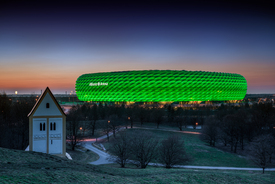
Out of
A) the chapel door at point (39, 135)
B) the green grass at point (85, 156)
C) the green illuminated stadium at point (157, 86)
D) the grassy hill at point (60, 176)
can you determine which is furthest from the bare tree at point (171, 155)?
the green illuminated stadium at point (157, 86)

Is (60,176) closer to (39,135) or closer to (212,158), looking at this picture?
(39,135)

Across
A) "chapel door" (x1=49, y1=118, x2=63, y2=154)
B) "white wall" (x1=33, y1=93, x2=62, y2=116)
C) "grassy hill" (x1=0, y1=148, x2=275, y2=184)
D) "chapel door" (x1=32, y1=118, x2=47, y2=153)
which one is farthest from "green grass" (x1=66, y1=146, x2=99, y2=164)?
"grassy hill" (x1=0, y1=148, x2=275, y2=184)

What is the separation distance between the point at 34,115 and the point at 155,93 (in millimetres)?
78002

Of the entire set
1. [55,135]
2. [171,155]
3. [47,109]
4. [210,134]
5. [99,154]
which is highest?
[47,109]

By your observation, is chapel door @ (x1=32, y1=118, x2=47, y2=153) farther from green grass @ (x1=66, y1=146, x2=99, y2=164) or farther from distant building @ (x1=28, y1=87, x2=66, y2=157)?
green grass @ (x1=66, y1=146, x2=99, y2=164)

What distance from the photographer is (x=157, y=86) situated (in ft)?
319

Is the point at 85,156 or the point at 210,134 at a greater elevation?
the point at 210,134

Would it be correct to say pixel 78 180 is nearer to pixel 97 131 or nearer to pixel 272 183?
pixel 272 183

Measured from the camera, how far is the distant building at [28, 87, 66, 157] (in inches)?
910

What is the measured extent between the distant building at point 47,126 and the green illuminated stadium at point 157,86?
241ft

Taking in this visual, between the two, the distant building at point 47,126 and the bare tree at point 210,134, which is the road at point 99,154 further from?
the bare tree at point 210,134

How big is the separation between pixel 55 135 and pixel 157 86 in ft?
248

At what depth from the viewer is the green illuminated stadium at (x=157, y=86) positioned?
3814 inches

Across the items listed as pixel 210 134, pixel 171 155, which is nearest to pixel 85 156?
pixel 171 155
